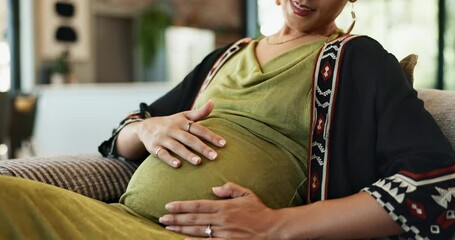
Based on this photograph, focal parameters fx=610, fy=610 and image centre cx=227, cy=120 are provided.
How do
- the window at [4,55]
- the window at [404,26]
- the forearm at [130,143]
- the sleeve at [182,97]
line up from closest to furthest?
the forearm at [130,143] → the sleeve at [182,97] → the window at [404,26] → the window at [4,55]

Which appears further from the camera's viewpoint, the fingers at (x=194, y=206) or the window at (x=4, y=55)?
the window at (x=4, y=55)

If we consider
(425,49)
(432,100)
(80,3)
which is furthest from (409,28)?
(432,100)

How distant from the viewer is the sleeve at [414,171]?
3.12 ft

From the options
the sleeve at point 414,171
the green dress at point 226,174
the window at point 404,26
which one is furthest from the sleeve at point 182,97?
the window at point 404,26

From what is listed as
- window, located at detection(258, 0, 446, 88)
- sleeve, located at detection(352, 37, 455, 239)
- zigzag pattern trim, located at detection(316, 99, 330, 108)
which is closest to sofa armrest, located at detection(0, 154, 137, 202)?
zigzag pattern trim, located at detection(316, 99, 330, 108)

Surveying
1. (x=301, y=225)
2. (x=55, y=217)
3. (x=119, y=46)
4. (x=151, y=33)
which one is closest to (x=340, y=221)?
(x=301, y=225)

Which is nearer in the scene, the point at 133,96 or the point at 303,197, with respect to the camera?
the point at 303,197

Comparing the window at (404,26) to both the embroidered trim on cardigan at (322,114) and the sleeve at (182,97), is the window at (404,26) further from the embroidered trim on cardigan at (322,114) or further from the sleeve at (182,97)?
the embroidered trim on cardigan at (322,114)

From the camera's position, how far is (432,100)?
47.6 inches

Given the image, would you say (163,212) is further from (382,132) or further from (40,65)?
(40,65)

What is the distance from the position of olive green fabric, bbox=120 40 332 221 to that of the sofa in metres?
0.19

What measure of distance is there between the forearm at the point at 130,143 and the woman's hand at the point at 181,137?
77 millimetres

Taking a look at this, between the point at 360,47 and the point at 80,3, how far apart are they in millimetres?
6118

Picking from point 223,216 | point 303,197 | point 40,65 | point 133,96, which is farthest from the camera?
point 40,65
